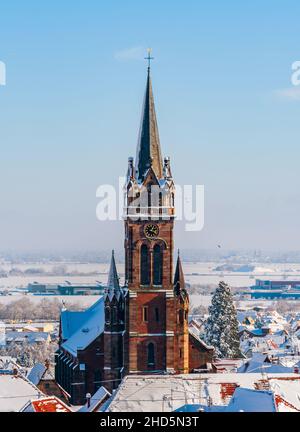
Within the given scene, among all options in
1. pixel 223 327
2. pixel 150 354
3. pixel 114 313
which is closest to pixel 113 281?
pixel 114 313

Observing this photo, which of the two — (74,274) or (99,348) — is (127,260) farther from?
(74,274)

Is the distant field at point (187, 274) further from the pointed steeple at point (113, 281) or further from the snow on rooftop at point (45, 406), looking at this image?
the snow on rooftop at point (45, 406)

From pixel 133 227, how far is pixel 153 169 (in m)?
2.44

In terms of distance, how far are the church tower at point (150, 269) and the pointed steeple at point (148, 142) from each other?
51 millimetres

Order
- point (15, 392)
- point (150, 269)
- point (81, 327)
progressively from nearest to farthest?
point (15, 392) → point (150, 269) → point (81, 327)

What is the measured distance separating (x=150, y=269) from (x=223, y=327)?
53.7ft

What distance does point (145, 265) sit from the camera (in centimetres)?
3781

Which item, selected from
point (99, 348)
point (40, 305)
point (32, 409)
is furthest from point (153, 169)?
point (40, 305)

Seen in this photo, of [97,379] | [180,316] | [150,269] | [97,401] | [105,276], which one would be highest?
[150,269]

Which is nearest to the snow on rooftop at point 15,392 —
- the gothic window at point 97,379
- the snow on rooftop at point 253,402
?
the gothic window at point 97,379

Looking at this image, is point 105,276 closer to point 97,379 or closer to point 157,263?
point 97,379

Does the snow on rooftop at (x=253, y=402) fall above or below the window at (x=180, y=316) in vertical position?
below

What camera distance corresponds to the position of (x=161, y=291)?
1492 inches

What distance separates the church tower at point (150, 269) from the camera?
37.7 metres
